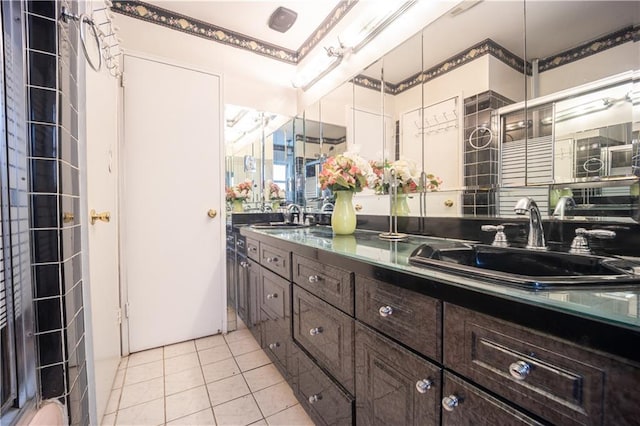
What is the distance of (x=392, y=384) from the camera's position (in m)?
0.78

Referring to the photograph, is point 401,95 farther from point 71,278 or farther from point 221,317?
point 221,317

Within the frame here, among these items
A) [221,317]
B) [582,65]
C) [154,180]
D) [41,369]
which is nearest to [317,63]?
[154,180]

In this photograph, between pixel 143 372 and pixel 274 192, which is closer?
pixel 143 372

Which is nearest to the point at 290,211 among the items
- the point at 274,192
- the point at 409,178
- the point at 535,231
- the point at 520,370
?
the point at 274,192

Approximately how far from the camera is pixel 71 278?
2.99 ft

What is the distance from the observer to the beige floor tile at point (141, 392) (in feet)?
4.73

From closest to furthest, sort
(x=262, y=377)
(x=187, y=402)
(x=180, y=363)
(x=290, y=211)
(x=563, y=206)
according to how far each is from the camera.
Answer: (x=563, y=206) < (x=187, y=402) < (x=262, y=377) < (x=180, y=363) < (x=290, y=211)

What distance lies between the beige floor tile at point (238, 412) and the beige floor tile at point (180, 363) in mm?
487

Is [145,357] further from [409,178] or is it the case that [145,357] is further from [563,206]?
[563,206]

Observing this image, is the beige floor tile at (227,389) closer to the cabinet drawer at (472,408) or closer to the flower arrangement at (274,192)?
the cabinet drawer at (472,408)

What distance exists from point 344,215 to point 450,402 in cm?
106

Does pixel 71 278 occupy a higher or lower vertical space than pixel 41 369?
higher

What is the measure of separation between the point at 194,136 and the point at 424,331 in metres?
2.04

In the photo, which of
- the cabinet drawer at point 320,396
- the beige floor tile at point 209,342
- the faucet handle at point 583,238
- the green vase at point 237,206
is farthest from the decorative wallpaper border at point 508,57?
the beige floor tile at point 209,342
